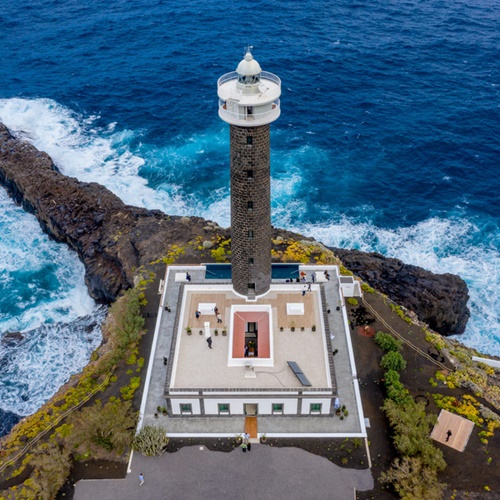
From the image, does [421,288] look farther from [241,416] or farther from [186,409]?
[186,409]

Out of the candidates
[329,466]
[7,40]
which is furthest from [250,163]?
[7,40]

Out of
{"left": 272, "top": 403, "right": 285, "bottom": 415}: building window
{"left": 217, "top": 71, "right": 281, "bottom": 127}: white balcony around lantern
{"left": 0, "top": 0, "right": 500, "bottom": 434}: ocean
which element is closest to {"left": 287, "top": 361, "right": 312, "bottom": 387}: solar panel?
{"left": 272, "top": 403, "right": 285, "bottom": 415}: building window

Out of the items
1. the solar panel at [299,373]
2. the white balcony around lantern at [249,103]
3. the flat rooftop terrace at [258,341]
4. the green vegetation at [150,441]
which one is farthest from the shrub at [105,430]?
the white balcony around lantern at [249,103]

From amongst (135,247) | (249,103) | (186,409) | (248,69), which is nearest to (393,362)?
(186,409)

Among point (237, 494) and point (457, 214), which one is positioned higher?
point (237, 494)

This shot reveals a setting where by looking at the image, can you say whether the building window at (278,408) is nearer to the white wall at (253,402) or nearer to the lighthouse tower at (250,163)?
the white wall at (253,402)

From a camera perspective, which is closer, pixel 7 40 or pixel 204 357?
pixel 204 357

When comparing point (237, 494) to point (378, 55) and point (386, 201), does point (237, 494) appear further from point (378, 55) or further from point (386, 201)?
point (378, 55)
